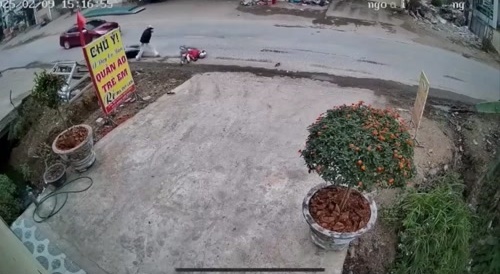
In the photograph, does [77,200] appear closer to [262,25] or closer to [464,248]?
[464,248]

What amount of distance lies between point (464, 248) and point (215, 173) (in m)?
3.89

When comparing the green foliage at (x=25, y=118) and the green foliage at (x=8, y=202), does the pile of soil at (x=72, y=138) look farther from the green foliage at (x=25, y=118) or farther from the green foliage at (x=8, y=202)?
the green foliage at (x=25, y=118)

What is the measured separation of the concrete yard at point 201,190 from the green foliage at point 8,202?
0.67 metres

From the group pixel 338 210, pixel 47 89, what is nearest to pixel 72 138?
pixel 47 89

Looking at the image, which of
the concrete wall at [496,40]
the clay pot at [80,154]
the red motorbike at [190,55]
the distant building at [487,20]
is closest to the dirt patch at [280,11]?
the red motorbike at [190,55]

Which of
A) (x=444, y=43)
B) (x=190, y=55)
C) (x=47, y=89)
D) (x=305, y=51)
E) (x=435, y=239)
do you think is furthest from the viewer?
(x=444, y=43)

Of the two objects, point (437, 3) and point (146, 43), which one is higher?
point (146, 43)

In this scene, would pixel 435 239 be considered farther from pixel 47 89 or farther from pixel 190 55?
pixel 190 55

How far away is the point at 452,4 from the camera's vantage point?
17328 millimetres

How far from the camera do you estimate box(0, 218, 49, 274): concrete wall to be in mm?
3811

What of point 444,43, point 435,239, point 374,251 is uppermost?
point 444,43

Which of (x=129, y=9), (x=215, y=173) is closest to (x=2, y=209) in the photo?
(x=215, y=173)

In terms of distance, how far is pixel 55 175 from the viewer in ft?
23.9

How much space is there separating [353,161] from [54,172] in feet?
16.8
